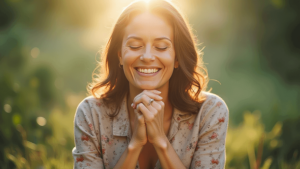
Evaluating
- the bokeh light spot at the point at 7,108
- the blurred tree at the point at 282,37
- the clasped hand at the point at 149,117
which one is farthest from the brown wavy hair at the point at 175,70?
the blurred tree at the point at 282,37

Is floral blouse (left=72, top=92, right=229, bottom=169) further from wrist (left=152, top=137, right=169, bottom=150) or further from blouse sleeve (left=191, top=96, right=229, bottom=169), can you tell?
wrist (left=152, top=137, right=169, bottom=150)

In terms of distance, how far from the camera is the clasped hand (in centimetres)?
224

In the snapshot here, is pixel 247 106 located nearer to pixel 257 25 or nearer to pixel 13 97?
pixel 257 25

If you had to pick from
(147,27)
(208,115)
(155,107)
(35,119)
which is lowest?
(35,119)

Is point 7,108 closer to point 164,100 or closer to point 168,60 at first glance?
point 164,100

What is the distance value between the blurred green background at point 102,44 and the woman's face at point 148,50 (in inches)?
103

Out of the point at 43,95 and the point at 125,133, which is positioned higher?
the point at 125,133

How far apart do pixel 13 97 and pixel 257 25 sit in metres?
5.85

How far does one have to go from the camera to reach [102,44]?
6.89 meters

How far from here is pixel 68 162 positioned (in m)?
3.70

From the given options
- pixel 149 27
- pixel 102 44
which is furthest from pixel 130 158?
pixel 102 44

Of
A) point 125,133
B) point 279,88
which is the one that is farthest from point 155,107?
point 279,88

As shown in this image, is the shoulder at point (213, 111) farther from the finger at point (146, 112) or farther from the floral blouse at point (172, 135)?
the finger at point (146, 112)

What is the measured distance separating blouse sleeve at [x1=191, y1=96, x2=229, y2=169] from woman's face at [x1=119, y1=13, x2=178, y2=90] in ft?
1.80
